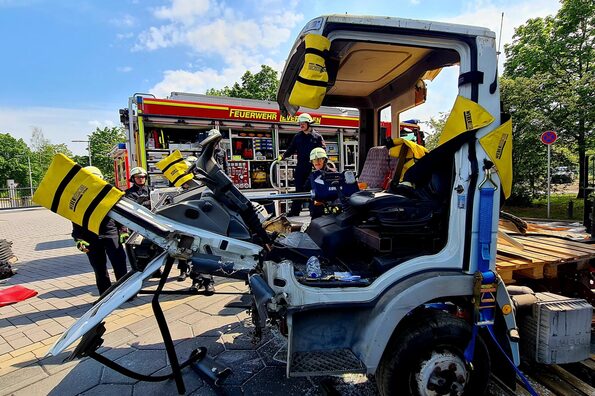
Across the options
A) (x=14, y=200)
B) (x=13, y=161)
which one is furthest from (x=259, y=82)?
(x=13, y=161)

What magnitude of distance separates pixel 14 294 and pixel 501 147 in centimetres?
627

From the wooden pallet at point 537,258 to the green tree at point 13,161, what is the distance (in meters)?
56.5

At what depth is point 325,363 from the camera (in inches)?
84.3

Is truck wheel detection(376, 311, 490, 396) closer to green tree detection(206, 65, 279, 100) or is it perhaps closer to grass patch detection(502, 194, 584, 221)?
grass patch detection(502, 194, 584, 221)

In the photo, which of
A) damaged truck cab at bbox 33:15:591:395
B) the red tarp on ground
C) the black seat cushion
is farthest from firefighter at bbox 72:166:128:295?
the black seat cushion

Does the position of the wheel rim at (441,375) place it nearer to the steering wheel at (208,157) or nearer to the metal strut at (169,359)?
the metal strut at (169,359)

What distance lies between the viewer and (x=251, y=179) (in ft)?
27.5

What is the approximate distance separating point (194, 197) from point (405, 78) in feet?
7.72

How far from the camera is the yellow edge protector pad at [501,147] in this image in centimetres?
212

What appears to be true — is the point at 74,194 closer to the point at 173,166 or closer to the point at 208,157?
the point at 208,157

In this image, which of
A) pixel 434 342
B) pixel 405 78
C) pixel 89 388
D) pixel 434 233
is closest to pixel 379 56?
pixel 405 78

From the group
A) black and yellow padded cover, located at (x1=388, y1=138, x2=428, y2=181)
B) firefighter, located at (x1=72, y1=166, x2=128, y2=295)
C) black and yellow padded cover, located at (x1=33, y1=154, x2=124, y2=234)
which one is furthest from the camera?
→ firefighter, located at (x1=72, y1=166, x2=128, y2=295)

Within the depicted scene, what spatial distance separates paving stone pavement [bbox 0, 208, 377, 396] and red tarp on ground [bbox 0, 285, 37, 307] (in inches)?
4.8

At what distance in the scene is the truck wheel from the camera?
7.02ft
